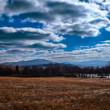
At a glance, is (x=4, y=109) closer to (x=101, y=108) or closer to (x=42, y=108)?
(x=42, y=108)

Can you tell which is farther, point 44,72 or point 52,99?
point 44,72

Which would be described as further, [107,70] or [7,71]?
[107,70]

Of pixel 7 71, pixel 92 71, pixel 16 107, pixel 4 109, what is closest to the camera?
pixel 4 109

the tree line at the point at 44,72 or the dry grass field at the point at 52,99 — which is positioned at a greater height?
the dry grass field at the point at 52,99

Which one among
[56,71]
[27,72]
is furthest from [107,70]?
[27,72]

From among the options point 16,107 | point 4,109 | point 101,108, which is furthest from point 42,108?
point 101,108

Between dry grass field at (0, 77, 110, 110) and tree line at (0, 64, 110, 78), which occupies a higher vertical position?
dry grass field at (0, 77, 110, 110)

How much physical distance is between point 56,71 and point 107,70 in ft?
185

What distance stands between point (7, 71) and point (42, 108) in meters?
132

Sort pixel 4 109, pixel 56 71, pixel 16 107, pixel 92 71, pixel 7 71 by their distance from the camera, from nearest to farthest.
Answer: pixel 4 109 → pixel 16 107 → pixel 7 71 → pixel 56 71 → pixel 92 71

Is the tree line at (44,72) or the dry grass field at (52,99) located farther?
the tree line at (44,72)

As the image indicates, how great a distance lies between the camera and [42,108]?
42.5ft

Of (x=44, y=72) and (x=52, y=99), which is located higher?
(x=52, y=99)

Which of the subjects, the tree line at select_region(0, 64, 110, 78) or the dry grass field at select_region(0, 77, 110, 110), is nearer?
the dry grass field at select_region(0, 77, 110, 110)
